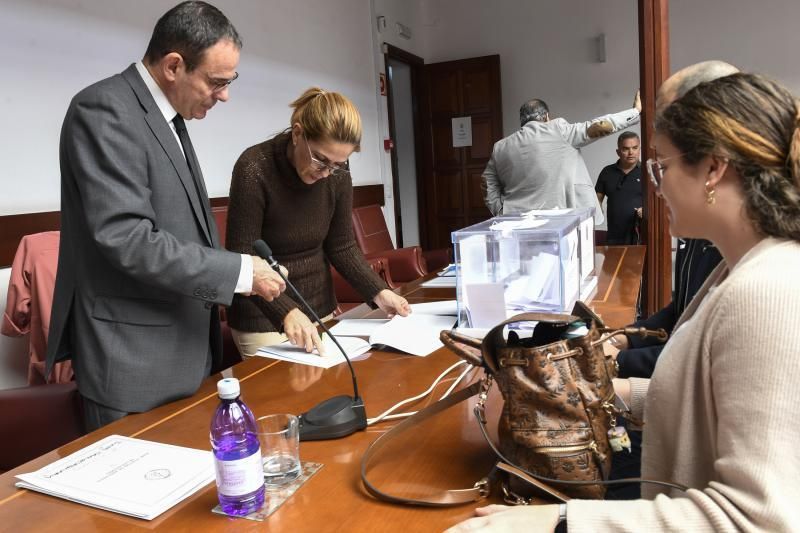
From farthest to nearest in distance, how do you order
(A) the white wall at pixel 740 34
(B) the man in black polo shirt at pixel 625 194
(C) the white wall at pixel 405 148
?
A: (C) the white wall at pixel 405 148
(A) the white wall at pixel 740 34
(B) the man in black polo shirt at pixel 625 194

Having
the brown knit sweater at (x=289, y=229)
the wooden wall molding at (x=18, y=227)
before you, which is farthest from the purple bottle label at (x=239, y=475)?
the wooden wall molding at (x=18, y=227)

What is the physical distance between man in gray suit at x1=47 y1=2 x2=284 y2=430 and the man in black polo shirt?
170 inches

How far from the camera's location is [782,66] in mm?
5645

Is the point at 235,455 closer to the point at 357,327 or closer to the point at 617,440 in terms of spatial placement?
the point at 617,440

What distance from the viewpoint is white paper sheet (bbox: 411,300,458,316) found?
190 centimetres

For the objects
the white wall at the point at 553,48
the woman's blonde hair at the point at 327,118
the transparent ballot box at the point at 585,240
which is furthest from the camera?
the white wall at the point at 553,48

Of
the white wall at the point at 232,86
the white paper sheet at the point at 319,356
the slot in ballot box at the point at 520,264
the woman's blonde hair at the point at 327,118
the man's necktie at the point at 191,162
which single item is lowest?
the white paper sheet at the point at 319,356

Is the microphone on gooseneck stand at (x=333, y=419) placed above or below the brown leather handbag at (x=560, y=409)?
below

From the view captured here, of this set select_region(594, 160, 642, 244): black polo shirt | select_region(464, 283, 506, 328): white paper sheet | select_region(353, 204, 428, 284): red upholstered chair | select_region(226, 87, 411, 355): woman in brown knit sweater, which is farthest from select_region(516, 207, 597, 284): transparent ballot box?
select_region(594, 160, 642, 244): black polo shirt

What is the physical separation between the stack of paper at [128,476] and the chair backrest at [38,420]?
561mm

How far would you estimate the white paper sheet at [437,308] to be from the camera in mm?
1902

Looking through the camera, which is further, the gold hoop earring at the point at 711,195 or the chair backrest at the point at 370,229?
the chair backrest at the point at 370,229

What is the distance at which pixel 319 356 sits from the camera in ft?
5.00

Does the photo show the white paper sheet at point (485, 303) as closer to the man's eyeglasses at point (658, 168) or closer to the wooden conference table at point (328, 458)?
the wooden conference table at point (328, 458)
